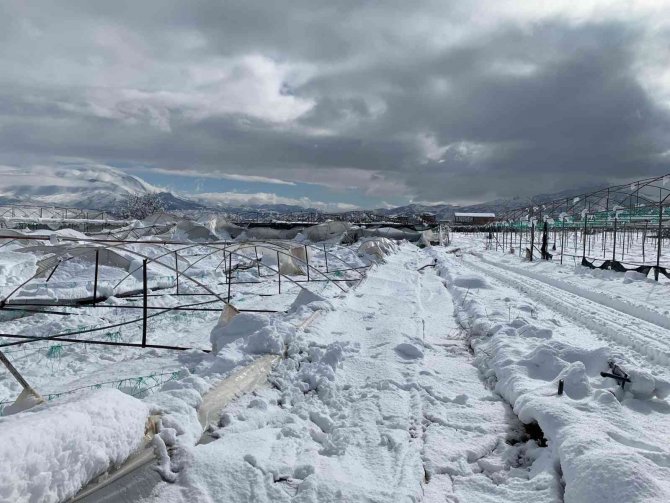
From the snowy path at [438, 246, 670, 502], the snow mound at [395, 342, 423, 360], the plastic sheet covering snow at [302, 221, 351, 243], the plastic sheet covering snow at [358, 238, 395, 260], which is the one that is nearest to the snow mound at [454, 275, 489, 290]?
the snowy path at [438, 246, 670, 502]

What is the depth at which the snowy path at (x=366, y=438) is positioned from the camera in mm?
3229

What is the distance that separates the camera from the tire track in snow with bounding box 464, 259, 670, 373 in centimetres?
729

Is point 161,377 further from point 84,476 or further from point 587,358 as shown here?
point 587,358

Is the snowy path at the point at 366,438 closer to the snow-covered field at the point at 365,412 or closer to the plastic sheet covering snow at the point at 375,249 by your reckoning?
the snow-covered field at the point at 365,412

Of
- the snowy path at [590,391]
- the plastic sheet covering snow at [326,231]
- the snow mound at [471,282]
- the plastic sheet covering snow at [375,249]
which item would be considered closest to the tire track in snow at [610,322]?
the snowy path at [590,391]

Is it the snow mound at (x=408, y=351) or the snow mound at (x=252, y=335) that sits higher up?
the snow mound at (x=252, y=335)

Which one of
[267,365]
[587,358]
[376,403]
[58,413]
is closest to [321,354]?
[267,365]

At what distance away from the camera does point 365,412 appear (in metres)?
4.70

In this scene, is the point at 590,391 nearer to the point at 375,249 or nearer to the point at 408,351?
the point at 408,351

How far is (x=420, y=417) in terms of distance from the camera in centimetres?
471

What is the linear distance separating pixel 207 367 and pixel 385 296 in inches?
297

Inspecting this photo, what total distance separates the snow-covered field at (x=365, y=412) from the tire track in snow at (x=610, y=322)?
0.07 meters

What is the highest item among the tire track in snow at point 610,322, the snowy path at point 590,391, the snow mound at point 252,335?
the snow mound at point 252,335

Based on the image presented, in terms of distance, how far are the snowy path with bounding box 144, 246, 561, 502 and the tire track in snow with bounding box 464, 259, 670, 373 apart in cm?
301
